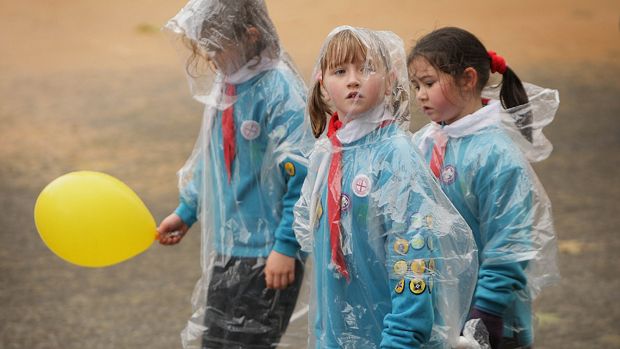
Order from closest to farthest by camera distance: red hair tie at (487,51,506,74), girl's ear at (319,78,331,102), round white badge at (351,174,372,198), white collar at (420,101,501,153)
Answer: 1. round white badge at (351,174,372,198)
2. girl's ear at (319,78,331,102)
3. white collar at (420,101,501,153)
4. red hair tie at (487,51,506,74)

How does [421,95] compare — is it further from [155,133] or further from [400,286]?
[155,133]

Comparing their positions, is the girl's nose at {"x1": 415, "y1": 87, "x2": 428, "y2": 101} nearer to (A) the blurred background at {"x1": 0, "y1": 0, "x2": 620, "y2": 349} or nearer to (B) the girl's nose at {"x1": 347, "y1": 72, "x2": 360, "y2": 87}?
(A) the blurred background at {"x1": 0, "y1": 0, "x2": 620, "y2": 349}

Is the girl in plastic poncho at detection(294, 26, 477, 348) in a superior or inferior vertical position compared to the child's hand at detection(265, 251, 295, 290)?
superior

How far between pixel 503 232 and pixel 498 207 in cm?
7

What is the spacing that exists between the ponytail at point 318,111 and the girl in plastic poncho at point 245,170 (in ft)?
1.23

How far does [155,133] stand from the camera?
7637 mm

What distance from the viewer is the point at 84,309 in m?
4.69

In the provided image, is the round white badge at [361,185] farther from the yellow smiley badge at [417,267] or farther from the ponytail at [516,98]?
the ponytail at [516,98]

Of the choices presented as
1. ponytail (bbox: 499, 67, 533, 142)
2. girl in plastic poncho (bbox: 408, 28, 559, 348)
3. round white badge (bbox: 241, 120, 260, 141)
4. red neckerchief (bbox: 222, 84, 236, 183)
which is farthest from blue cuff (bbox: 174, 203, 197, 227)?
ponytail (bbox: 499, 67, 533, 142)

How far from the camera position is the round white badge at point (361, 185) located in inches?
94.3

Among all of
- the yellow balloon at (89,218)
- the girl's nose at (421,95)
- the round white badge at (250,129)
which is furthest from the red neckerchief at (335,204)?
the yellow balloon at (89,218)

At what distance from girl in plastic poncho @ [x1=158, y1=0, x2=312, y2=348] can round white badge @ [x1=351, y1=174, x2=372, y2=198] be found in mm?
641

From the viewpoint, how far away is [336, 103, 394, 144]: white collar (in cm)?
243

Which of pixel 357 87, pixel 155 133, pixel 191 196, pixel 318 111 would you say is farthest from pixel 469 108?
pixel 155 133
